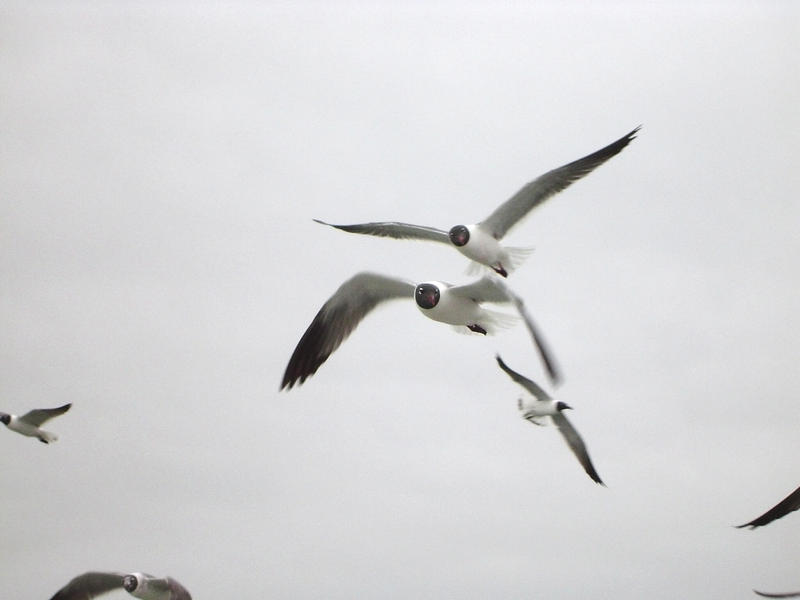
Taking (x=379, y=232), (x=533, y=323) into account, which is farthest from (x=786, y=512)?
(x=379, y=232)

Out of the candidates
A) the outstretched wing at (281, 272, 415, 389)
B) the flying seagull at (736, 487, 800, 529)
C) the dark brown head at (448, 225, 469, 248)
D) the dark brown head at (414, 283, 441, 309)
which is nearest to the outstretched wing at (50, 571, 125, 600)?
the outstretched wing at (281, 272, 415, 389)

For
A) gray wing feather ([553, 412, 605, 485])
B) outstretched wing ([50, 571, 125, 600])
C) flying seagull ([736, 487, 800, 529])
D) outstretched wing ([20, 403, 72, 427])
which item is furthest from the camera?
outstretched wing ([20, 403, 72, 427])

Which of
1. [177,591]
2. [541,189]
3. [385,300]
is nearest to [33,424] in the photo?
[177,591]

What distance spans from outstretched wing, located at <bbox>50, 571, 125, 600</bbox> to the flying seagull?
5.90 metres

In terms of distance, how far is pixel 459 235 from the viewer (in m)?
10.0

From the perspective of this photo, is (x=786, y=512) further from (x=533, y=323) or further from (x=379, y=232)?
(x=379, y=232)

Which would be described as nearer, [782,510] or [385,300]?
[782,510]

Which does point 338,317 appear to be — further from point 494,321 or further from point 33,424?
point 33,424

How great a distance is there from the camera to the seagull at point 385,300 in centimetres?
1007

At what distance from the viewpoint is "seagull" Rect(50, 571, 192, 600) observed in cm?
1016

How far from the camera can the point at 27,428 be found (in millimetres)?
14469

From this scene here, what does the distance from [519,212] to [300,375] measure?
2.41 meters

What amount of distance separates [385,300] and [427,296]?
2.61 ft

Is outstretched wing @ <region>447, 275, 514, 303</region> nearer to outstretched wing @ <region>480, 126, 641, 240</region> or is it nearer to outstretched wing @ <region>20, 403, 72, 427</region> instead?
outstretched wing @ <region>480, 126, 641, 240</region>
